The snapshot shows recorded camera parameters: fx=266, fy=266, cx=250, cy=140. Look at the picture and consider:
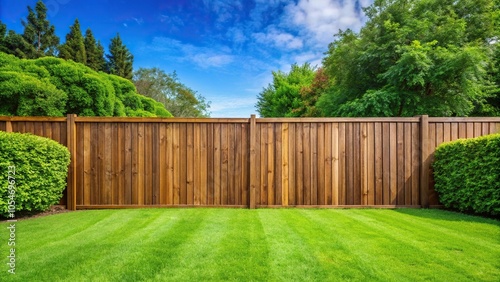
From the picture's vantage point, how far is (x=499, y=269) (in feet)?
6.91

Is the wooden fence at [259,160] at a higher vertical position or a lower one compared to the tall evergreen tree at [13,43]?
lower

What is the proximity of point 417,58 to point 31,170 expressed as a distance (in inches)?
345

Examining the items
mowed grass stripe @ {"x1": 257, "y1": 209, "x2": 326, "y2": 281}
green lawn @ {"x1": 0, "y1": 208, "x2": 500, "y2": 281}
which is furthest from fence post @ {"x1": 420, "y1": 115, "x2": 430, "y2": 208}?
mowed grass stripe @ {"x1": 257, "y1": 209, "x2": 326, "y2": 281}

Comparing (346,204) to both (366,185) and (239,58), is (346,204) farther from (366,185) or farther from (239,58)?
(239,58)

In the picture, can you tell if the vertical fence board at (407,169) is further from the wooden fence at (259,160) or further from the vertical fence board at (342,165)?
the vertical fence board at (342,165)

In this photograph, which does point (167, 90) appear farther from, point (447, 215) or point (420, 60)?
point (447, 215)

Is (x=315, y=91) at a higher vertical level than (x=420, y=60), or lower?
higher

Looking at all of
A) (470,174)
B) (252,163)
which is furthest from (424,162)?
(252,163)

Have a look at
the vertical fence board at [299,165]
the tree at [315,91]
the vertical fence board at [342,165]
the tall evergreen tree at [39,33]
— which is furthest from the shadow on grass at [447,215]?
the tall evergreen tree at [39,33]

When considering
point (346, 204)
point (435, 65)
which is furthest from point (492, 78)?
point (346, 204)

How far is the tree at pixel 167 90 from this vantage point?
2283 cm

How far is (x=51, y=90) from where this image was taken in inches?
302

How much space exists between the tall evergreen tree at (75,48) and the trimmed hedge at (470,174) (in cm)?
2235

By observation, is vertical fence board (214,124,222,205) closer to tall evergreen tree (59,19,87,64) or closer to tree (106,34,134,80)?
tall evergreen tree (59,19,87,64)
